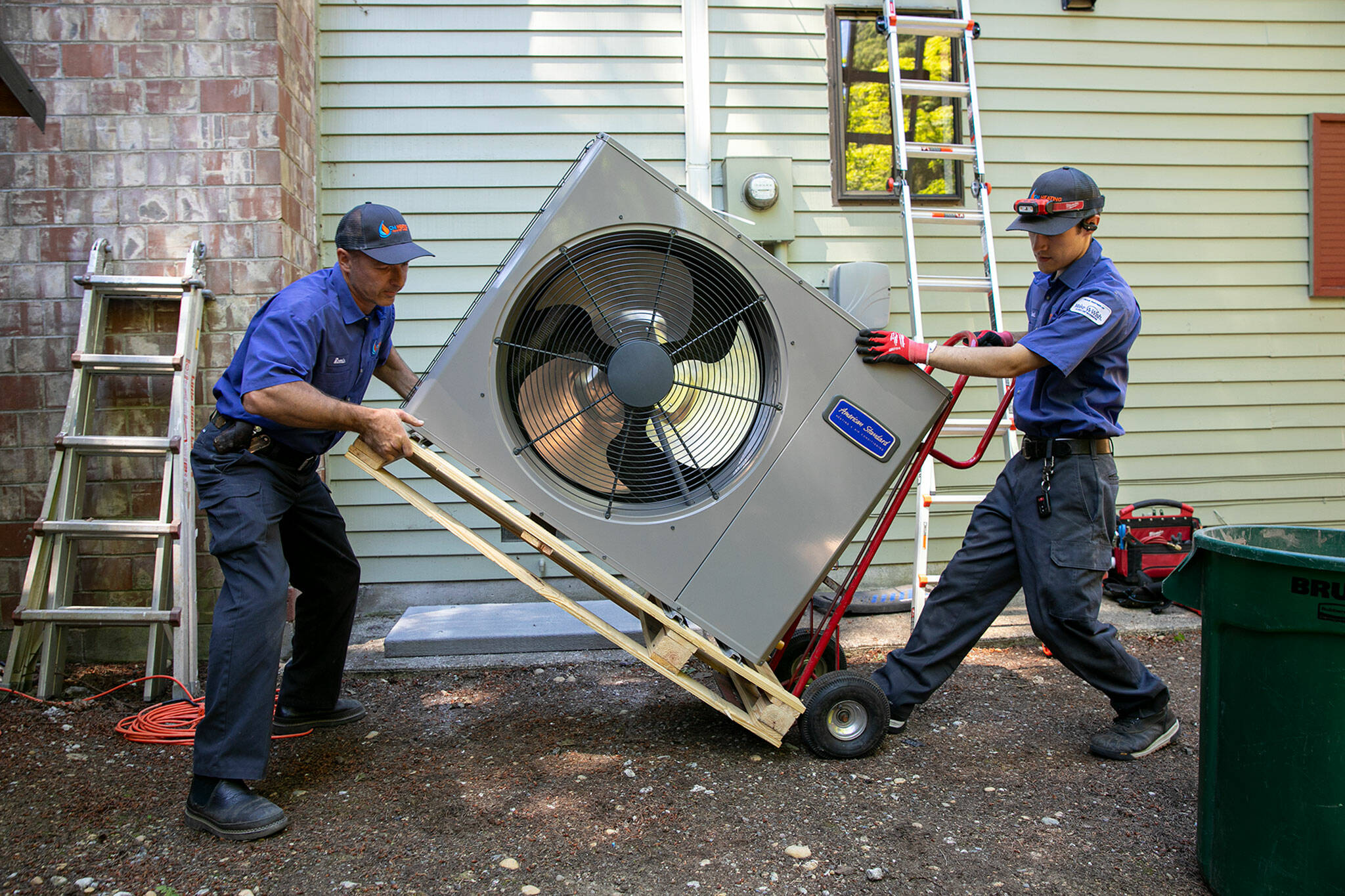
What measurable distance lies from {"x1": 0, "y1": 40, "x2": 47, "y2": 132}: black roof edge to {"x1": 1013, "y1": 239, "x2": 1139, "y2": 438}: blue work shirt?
346 centimetres

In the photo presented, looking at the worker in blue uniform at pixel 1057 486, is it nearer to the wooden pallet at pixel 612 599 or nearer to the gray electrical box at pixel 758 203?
the wooden pallet at pixel 612 599

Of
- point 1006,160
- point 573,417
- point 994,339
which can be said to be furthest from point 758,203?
point 573,417

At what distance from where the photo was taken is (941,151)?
169 inches

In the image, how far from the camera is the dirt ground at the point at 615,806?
83.4 inches

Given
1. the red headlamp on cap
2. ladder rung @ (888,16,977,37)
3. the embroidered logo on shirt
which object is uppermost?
ladder rung @ (888,16,977,37)

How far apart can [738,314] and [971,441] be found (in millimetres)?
2674

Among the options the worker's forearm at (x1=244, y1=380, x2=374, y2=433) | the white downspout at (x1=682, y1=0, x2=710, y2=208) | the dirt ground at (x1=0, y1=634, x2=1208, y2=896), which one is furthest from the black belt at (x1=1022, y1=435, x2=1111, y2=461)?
the white downspout at (x1=682, y1=0, x2=710, y2=208)

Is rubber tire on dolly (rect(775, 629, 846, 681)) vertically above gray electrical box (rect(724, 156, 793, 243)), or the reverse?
gray electrical box (rect(724, 156, 793, 243))

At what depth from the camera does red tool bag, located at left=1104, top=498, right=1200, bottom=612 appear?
14.5 ft

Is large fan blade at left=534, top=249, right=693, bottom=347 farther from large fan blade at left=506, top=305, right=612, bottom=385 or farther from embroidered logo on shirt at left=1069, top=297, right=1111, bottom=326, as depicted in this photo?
embroidered logo on shirt at left=1069, top=297, right=1111, bottom=326

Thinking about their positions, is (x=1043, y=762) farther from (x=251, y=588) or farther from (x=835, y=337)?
(x=251, y=588)

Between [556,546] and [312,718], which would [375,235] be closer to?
[556,546]

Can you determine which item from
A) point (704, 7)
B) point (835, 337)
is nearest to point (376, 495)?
point (835, 337)

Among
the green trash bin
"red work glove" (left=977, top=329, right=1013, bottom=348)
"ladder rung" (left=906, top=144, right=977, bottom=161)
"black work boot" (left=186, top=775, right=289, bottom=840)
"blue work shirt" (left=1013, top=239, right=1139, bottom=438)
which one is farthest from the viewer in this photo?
"ladder rung" (left=906, top=144, right=977, bottom=161)
